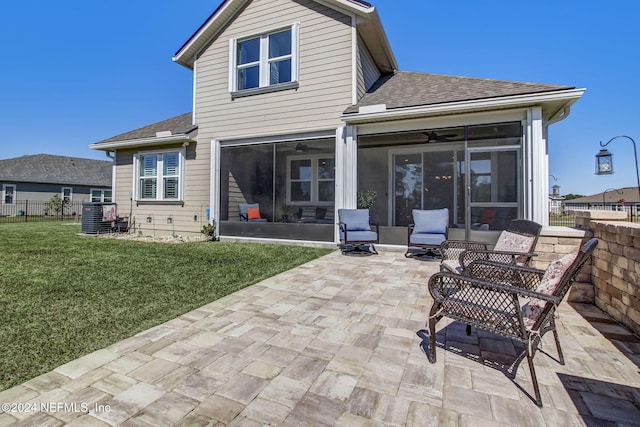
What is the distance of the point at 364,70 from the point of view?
8.02 m

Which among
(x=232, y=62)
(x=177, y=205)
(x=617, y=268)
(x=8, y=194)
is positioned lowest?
(x=617, y=268)

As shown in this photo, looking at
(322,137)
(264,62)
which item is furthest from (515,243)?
(264,62)

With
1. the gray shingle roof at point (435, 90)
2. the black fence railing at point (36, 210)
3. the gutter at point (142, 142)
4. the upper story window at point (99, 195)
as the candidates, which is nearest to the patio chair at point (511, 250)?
the gray shingle roof at point (435, 90)

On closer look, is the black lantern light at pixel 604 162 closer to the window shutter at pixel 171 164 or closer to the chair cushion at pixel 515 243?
the chair cushion at pixel 515 243

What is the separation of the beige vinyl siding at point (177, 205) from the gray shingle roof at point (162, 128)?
0.45m

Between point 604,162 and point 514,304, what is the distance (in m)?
10.2

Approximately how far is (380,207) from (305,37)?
535 centimetres

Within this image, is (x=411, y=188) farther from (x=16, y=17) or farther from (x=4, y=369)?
(x=16, y=17)

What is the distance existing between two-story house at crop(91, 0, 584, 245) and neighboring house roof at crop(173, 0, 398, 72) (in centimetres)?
3

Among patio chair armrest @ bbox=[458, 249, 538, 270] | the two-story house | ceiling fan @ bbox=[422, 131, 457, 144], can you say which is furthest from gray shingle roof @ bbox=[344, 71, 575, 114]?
patio chair armrest @ bbox=[458, 249, 538, 270]

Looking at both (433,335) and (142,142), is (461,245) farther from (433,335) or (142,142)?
(142,142)

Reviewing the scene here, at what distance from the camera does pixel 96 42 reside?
12.1m

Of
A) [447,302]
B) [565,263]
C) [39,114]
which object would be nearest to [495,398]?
[447,302]

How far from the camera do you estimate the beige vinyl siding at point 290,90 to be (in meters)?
7.38
